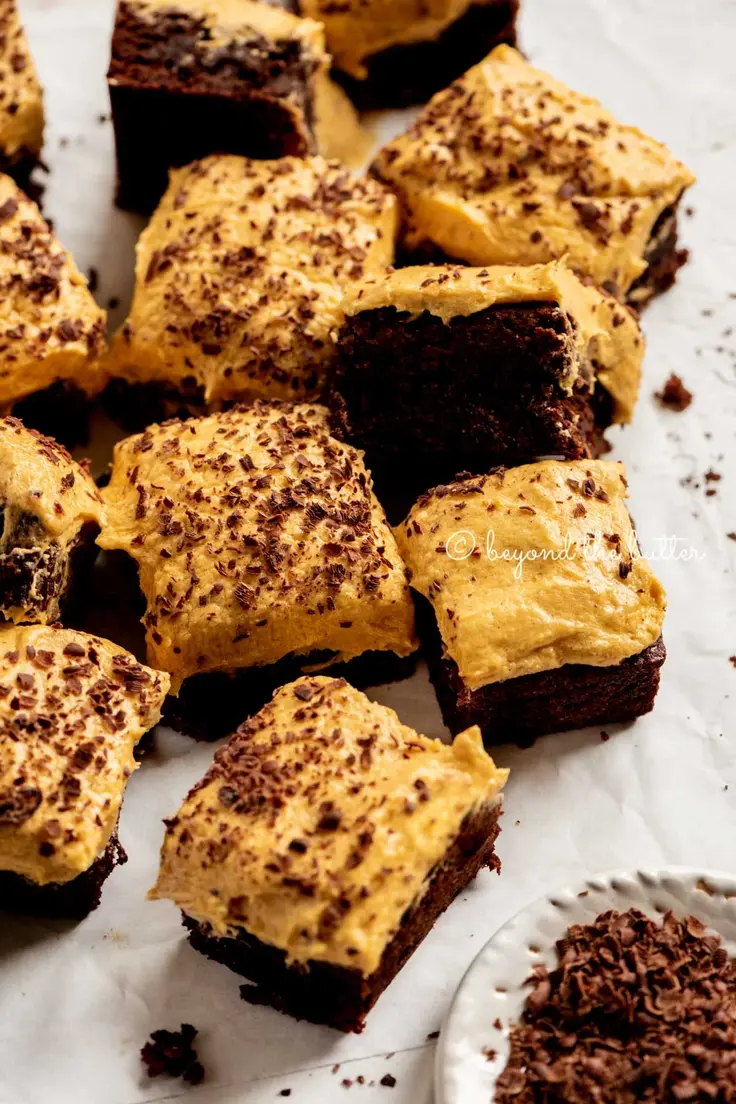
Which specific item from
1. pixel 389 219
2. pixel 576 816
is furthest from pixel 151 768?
pixel 389 219

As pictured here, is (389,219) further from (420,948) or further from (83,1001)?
(83,1001)

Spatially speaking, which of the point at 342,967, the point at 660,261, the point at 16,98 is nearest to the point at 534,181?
the point at 660,261

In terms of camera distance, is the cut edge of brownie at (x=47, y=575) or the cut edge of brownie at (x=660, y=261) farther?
the cut edge of brownie at (x=660, y=261)

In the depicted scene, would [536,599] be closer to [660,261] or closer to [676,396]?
[676,396]

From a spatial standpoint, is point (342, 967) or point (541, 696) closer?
point (342, 967)

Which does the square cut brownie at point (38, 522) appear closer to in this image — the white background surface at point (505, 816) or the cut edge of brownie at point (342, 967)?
the white background surface at point (505, 816)

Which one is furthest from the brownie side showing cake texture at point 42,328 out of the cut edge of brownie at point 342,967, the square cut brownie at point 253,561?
the cut edge of brownie at point 342,967

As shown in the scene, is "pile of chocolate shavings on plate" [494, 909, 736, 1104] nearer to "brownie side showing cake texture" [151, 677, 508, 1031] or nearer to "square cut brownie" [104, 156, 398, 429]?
"brownie side showing cake texture" [151, 677, 508, 1031]
